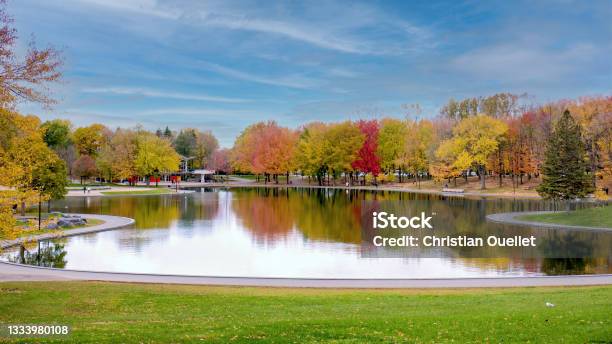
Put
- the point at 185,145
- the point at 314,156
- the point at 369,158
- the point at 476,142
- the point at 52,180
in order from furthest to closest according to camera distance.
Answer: the point at 185,145
the point at 314,156
the point at 369,158
the point at 476,142
the point at 52,180

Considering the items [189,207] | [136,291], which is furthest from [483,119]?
[136,291]

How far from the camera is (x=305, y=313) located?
15891 mm

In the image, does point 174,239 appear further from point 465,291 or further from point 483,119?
point 483,119

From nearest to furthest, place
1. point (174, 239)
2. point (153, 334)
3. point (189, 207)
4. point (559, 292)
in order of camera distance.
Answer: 1. point (153, 334)
2. point (559, 292)
3. point (174, 239)
4. point (189, 207)

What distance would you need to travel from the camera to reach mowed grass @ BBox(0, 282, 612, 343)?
12477 millimetres

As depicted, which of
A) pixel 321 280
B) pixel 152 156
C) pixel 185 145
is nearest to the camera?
pixel 321 280

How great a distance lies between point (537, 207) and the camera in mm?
60406

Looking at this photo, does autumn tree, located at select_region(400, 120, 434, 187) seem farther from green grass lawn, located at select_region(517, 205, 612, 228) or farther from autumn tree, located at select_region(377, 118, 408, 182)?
green grass lawn, located at select_region(517, 205, 612, 228)

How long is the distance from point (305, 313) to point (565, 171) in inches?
1638

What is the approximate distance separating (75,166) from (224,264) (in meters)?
94.4

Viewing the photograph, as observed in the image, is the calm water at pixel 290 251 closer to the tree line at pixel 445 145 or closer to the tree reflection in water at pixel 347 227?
the tree reflection in water at pixel 347 227

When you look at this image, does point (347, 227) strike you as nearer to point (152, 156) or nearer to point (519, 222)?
point (519, 222)

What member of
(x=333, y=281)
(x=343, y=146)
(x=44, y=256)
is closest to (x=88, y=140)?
(x=343, y=146)

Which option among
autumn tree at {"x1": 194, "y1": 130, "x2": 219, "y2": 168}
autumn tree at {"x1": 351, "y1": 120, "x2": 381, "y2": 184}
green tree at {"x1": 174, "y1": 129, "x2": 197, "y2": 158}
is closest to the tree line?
autumn tree at {"x1": 351, "y1": 120, "x2": 381, "y2": 184}
